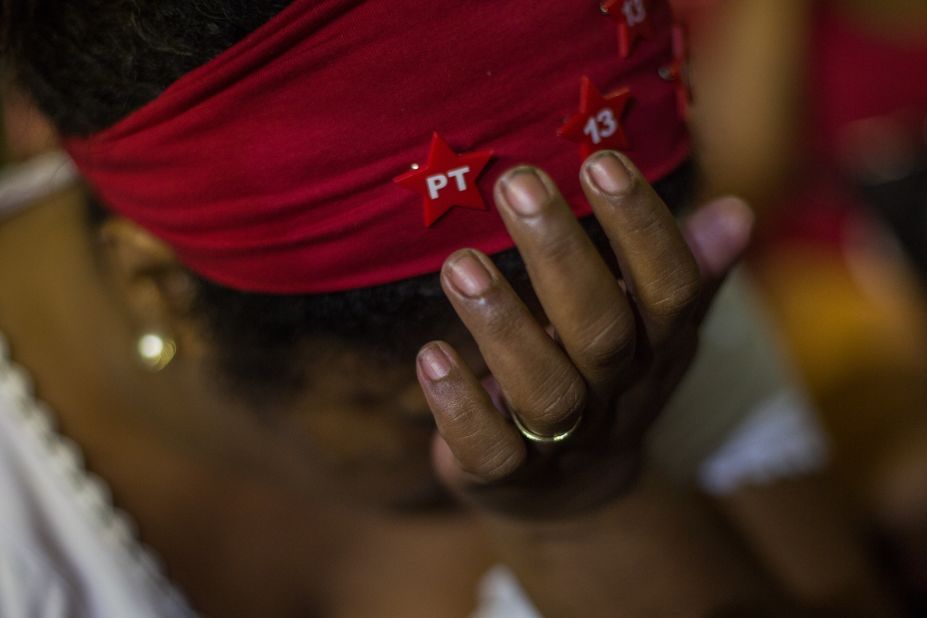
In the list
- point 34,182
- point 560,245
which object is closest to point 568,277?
point 560,245

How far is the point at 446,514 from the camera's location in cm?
109

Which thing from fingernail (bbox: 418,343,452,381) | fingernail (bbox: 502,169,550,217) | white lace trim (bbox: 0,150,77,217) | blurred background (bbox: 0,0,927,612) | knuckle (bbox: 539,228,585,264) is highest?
white lace trim (bbox: 0,150,77,217)

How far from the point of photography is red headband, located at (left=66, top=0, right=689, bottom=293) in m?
0.56

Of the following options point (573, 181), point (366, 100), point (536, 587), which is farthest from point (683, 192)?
point (536, 587)

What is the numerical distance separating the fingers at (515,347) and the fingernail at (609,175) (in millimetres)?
84

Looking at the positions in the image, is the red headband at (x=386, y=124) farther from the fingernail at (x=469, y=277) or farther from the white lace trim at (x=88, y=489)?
the white lace trim at (x=88, y=489)

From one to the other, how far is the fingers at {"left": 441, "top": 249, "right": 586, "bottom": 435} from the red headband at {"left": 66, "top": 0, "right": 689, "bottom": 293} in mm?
68

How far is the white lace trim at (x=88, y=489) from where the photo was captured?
0.88m

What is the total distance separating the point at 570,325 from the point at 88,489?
571 millimetres

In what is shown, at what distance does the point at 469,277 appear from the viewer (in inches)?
21.4

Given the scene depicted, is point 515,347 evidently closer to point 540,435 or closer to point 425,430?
point 540,435

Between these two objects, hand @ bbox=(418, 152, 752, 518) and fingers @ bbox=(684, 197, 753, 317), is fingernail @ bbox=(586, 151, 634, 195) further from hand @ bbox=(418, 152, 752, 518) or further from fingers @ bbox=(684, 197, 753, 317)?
fingers @ bbox=(684, 197, 753, 317)

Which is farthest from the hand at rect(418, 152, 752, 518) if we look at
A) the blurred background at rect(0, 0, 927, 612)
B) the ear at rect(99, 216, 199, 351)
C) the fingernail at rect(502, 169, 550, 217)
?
the blurred background at rect(0, 0, 927, 612)

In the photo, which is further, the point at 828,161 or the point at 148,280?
the point at 828,161
